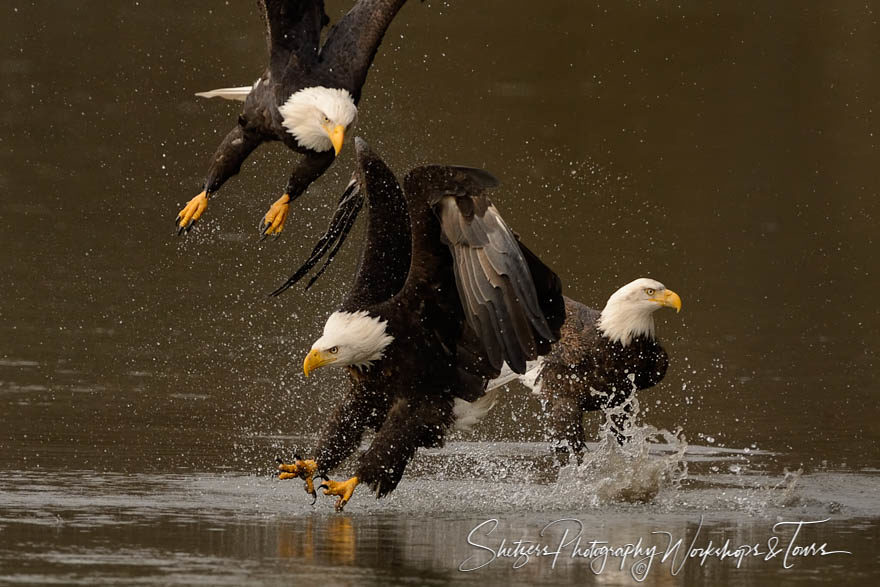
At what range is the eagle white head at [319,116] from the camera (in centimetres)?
698

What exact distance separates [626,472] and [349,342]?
1041 mm

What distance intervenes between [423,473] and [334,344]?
854 millimetres

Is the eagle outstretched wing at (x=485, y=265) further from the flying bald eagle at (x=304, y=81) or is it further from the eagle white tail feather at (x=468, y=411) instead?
the flying bald eagle at (x=304, y=81)

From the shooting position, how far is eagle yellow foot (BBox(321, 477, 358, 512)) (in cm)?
646

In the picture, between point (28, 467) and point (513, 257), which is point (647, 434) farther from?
point (28, 467)

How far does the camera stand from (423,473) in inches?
286

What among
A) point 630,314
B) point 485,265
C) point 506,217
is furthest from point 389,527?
point 506,217

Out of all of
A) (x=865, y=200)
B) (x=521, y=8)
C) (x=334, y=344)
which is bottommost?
(x=334, y=344)

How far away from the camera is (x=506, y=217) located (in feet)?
39.0

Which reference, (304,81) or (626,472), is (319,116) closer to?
(304,81)

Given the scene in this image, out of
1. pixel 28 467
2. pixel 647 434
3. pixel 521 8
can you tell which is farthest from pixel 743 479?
pixel 521 8

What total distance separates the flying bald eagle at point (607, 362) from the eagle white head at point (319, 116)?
1.33 metres

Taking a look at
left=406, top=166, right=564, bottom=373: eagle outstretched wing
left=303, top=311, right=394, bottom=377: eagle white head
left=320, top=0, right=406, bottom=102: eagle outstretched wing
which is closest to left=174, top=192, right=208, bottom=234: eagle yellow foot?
left=320, top=0, right=406, bottom=102: eagle outstretched wing

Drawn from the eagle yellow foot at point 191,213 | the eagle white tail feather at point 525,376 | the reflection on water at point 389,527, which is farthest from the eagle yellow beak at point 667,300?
the eagle yellow foot at point 191,213
